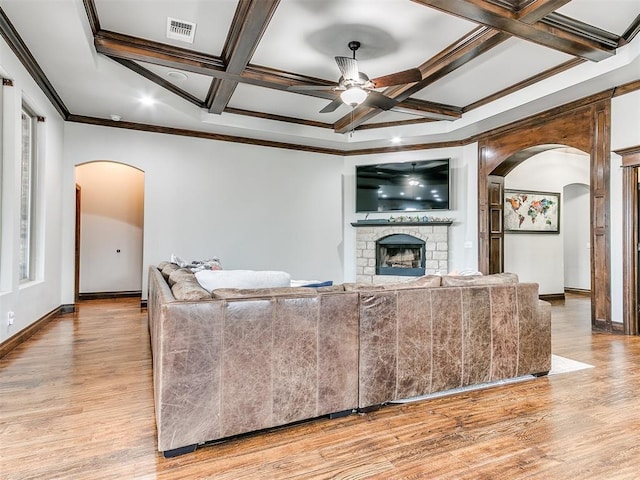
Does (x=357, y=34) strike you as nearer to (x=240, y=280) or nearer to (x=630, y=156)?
(x=240, y=280)

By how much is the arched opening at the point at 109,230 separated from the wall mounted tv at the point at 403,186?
13.6 ft

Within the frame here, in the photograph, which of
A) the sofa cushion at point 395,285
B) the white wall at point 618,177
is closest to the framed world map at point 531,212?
the white wall at point 618,177

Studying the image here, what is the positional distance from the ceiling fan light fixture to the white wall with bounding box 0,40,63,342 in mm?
3015

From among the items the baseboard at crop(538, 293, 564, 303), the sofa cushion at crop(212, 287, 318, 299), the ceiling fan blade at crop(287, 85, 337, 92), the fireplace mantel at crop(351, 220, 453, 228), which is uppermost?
the ceiling fan blade at crop(287, 85, 337, 92)

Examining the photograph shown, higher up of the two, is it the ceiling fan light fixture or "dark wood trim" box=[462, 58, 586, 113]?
"dark wood trim" box=[462, 58, 586, 113]

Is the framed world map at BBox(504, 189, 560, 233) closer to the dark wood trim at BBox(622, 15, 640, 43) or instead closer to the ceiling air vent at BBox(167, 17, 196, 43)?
the dark wood trim at BBox(622, 15, 640, 43)

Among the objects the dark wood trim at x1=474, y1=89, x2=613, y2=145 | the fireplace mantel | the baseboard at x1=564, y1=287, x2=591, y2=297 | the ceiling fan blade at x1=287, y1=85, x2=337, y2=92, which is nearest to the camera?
the ceiling fan blade at x1=287, y1=85, x2=337, y2=92

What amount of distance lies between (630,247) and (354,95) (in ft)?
11.9

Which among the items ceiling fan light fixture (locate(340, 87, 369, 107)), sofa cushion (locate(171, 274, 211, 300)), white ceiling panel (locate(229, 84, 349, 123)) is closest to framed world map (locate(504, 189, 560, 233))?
white ceiling panel (locate(229, 84, 349, 123))

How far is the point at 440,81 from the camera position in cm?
477

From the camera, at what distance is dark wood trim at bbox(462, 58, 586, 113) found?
168 inches

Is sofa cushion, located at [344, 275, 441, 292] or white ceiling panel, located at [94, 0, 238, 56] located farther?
white ceiling panel, located at [94, 0, 238, 56]

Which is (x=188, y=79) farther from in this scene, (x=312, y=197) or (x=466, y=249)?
(x=466, y=249)

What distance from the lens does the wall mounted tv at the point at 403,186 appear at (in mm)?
6703
